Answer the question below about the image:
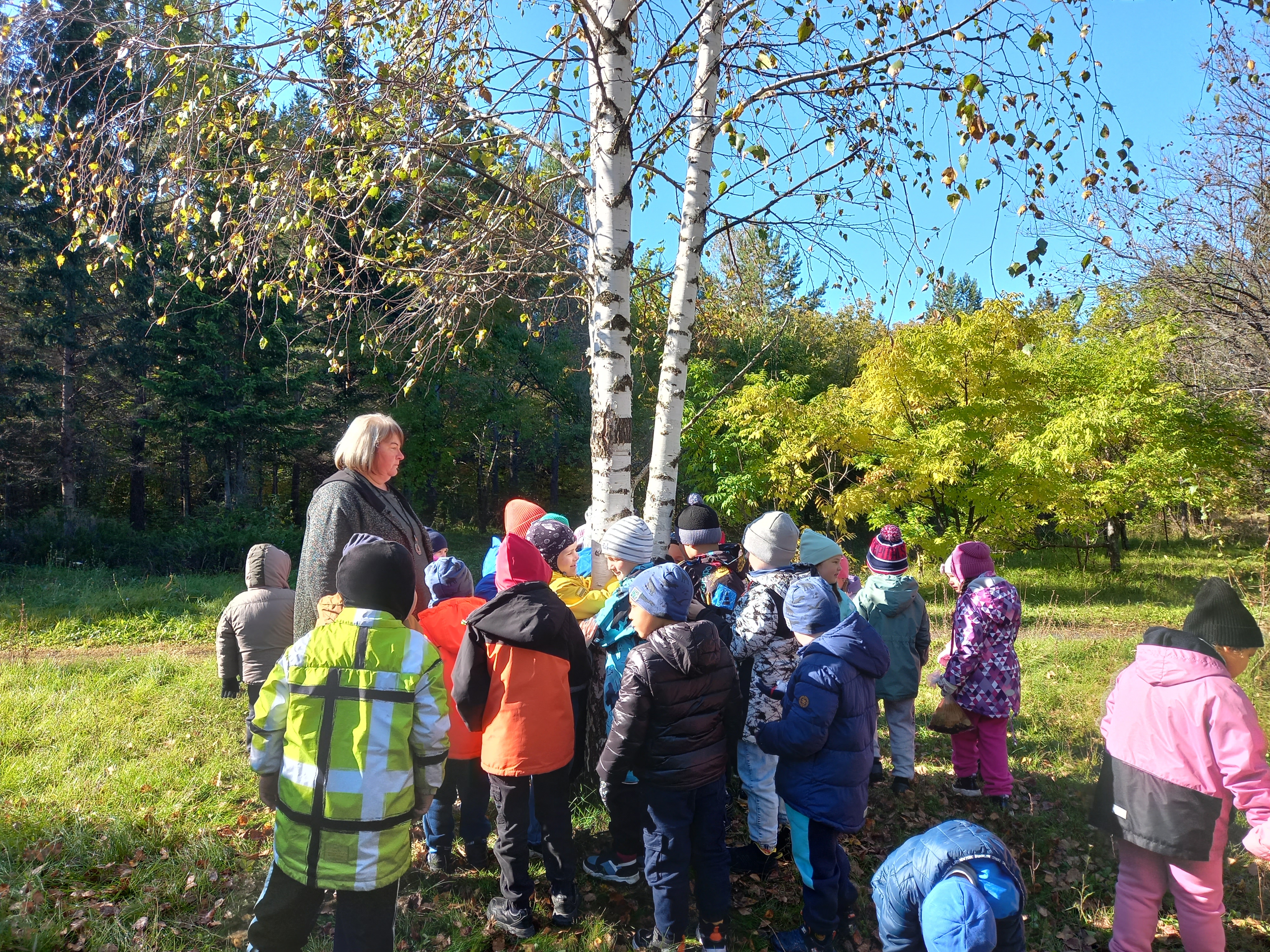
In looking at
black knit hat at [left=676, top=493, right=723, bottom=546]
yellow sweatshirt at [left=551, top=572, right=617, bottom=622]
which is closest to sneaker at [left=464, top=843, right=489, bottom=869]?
yellow sweatshirt at [left=551, top=572, right=617, bottom=622]

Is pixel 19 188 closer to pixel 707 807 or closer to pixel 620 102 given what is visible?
pixel 620 102

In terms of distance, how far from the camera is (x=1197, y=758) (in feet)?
8.93

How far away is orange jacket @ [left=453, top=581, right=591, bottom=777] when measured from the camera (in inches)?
123

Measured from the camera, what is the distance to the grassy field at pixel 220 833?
3203 mm

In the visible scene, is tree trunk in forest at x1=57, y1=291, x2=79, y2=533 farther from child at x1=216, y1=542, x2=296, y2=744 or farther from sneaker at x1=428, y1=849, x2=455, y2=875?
sneaker at x1=428, y1=849, x2=455, y2=875

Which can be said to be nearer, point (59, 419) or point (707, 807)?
point (707, 807)

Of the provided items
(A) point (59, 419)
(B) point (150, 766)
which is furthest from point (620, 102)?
(A) point (59, 419)

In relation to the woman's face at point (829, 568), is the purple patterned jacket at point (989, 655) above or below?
below

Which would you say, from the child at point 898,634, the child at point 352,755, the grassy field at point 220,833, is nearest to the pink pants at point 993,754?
the grassy field at point 220,833

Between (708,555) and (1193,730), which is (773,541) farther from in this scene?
(1193,730)

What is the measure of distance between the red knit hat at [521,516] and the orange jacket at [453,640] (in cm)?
75

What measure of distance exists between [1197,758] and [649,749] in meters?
2.18

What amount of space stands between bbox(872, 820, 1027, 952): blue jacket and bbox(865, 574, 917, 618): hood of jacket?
2.52 metres

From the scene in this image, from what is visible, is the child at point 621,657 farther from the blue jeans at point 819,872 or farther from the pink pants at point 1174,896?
the pink pants at point 1174,896
